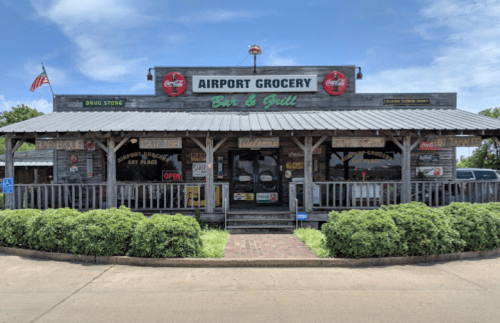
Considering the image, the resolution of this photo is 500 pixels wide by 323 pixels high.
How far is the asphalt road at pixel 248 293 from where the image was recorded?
4109 millimetres

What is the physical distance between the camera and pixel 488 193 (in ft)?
34.5

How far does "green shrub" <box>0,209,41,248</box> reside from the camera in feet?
23.6

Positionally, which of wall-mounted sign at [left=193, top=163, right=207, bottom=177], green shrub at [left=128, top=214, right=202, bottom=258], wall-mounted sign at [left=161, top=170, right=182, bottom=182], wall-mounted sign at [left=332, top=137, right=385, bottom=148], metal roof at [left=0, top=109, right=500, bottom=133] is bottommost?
green shrub at [left=128, top=214, right=202, bottom=258]

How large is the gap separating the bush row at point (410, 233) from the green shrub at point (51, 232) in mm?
5857

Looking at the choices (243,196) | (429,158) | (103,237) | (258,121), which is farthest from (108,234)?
(429,158)

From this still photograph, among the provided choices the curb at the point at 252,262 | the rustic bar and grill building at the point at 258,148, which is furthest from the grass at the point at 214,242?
the rustic bar and grill building at the point at 258,148

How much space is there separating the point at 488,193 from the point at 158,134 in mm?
11515

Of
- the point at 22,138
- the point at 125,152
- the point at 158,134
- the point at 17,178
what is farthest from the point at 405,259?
the point at 17,178

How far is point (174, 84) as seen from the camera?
13.1m

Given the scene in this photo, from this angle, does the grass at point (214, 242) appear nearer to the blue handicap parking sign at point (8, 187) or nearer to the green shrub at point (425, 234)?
the green shrub at point (425, 234)

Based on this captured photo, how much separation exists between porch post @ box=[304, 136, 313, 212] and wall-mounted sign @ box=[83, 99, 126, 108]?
8302 millimetres

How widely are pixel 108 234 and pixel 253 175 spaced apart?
703 centimetres

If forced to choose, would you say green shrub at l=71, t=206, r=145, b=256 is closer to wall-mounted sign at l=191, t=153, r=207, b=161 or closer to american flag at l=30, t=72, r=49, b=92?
A: wall-mounted sign at l=191, t=153, r=207, b=161

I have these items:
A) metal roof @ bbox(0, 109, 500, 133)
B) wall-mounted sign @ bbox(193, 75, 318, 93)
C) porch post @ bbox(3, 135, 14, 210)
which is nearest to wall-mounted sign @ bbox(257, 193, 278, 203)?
metal roof @ bbox(0, 109, 500, 133)
